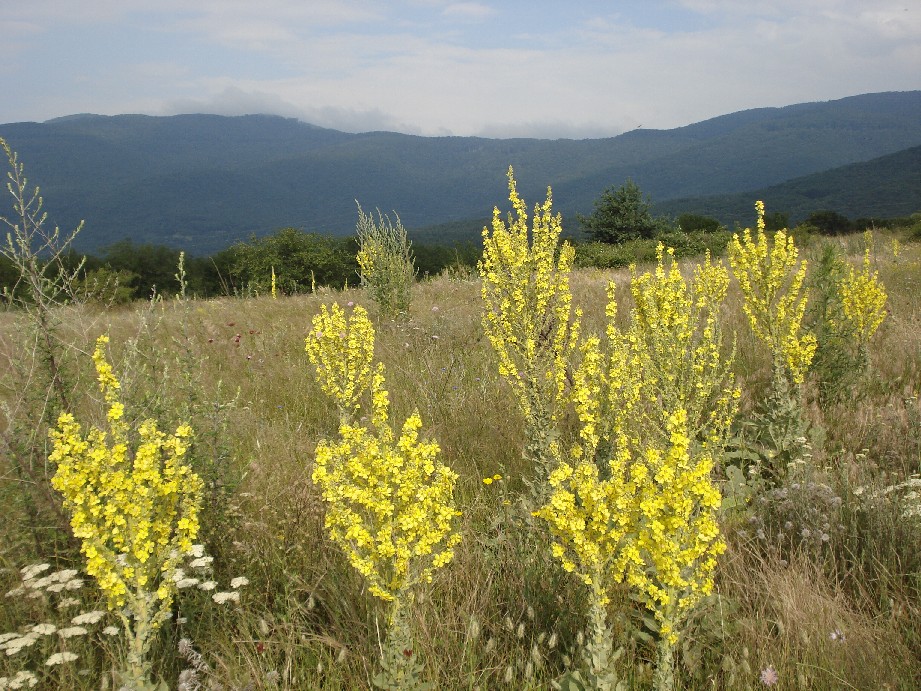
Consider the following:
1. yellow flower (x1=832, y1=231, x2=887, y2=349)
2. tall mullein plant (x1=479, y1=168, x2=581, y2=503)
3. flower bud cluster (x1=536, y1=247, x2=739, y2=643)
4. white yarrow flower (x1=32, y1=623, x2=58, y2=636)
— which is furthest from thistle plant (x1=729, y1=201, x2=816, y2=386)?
white yarrow flower (x1=32, y1=623, x2=58, y2=636)

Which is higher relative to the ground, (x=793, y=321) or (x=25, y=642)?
(x=793, y=321)

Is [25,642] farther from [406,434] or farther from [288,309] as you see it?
[288,309]

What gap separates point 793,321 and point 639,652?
2945mm

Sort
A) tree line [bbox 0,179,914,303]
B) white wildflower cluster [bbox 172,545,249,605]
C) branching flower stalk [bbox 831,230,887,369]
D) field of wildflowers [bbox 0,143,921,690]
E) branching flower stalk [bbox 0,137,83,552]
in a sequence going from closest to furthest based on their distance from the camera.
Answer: field of wildflowers [bbox 0,143,921,690] < white wildflower cluster [bbox 172,545,249,605] < branching flower stalk [bbox 0,137,83,552] < branching flower stalk [bbox 831,230,887,369] < tree line [bbox 0,179,914,303]

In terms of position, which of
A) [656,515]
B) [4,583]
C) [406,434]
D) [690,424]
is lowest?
[4,583]

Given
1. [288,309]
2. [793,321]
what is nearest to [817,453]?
[793,321]

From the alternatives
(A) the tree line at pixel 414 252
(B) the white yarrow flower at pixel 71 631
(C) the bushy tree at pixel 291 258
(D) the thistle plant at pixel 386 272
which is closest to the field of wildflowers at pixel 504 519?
(B) the white yarrow flower at pixel 71 631

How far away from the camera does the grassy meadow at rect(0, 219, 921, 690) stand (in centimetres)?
229

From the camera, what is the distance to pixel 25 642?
2.24 metres

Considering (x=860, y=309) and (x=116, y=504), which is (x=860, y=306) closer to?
(x=860, y=309)

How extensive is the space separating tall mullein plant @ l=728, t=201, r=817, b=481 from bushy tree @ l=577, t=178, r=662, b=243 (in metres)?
26.3

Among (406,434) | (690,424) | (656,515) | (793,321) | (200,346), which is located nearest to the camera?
(656,515)

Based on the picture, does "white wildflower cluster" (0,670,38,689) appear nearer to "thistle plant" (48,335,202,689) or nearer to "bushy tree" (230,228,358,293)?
"thistle plant" (48,335,202,689)

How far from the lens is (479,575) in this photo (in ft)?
8.78
